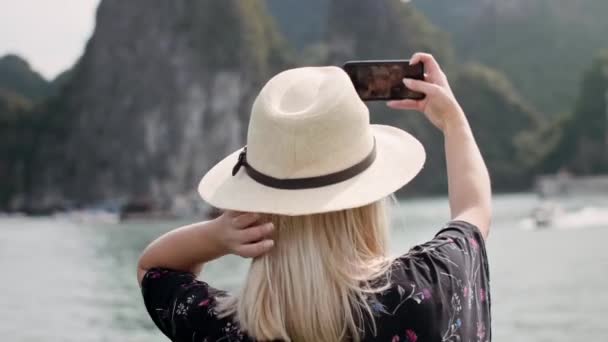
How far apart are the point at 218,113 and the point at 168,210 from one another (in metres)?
15.3

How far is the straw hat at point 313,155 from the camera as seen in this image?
172cm

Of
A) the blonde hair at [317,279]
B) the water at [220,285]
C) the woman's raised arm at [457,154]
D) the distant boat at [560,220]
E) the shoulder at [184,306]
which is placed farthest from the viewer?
the distant boat at [560,220]

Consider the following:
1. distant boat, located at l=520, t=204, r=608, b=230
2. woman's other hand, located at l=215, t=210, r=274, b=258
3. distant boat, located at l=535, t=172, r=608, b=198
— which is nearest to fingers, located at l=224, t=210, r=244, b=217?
woman's other hand, located at l=215, t=210, r=274, b=258

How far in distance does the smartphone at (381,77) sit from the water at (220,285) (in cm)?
26

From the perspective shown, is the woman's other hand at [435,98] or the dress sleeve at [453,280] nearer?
the dress sleeve at [453,280]

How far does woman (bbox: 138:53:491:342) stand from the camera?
5.58 ft

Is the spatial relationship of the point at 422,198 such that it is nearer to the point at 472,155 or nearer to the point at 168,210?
the point at 168,210

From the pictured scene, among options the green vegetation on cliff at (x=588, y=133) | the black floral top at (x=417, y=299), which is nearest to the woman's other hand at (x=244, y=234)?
the black floral top at (x=417, y=299)

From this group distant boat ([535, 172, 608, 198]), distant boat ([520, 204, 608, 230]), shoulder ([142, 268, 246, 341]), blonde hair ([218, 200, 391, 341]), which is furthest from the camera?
distant boat ([535, 172, 608, 198])

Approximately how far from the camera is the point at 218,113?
95312mm

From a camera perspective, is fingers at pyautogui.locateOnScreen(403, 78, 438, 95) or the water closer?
fingers at pyautogui.locateOnScreen(403, 78, 438, 95)

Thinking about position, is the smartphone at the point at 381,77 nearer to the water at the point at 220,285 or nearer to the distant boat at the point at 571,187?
the water at the point at 220,285

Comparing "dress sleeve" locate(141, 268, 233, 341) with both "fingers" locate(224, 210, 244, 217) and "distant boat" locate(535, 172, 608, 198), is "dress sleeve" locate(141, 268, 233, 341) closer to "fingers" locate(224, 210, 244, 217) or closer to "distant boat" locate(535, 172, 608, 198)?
"fingers" locate(224, 210, 244, 217)

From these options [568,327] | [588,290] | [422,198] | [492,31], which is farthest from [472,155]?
[492,31]
